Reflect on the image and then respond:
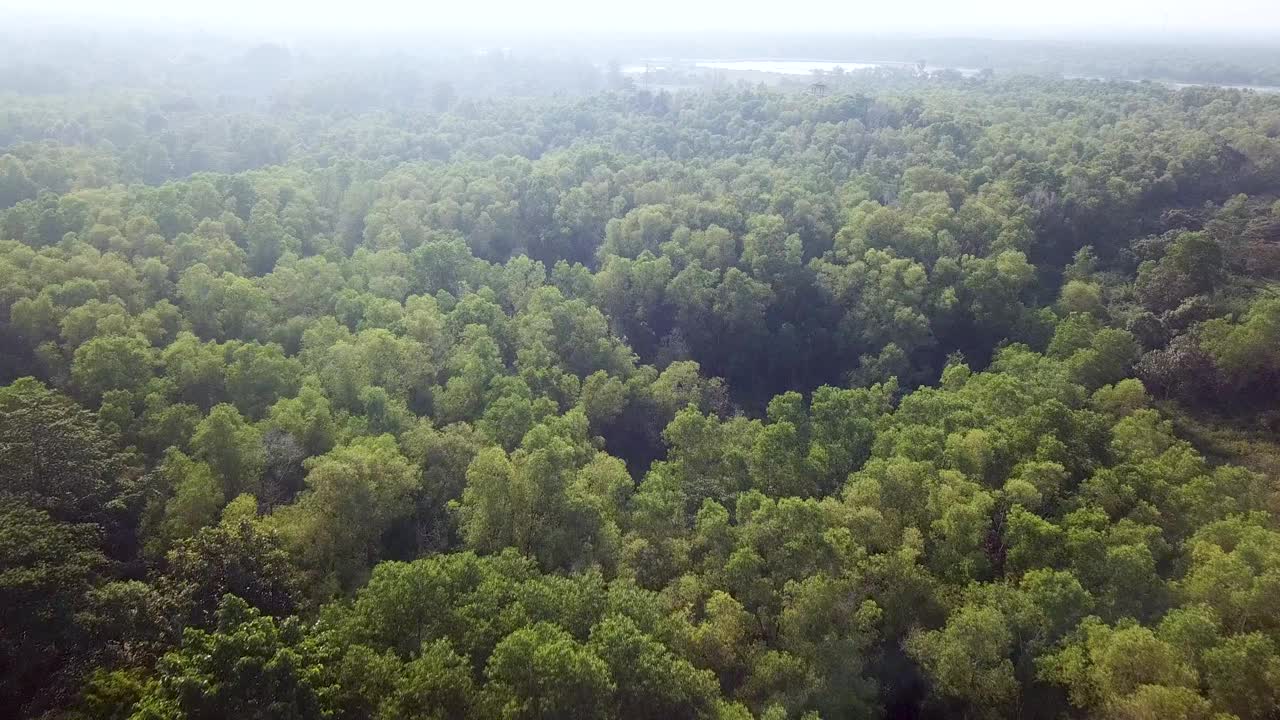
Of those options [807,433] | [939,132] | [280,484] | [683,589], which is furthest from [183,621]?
[939,132]

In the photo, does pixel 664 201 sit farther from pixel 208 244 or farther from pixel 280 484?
pixel 280 484

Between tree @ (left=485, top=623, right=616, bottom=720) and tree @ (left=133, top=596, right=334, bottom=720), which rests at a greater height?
tree @ (left=133, top=596, right=334, bottom=720)

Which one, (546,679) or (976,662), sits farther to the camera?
(976,662)

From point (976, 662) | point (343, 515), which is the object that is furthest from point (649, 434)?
point (976, 662)

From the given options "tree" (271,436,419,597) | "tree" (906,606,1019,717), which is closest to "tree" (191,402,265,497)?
"tree" (271,436,419,597)

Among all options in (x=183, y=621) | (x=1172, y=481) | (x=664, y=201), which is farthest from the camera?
(x=664, y=201)

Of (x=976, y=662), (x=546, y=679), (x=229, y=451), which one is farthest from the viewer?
(x=229, y=451)

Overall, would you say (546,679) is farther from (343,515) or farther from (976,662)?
(976,662)

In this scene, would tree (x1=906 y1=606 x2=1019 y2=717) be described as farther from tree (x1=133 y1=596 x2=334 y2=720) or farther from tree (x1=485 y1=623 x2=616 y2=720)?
tree (x1=133 y1=596 x2=334 y2=720)
